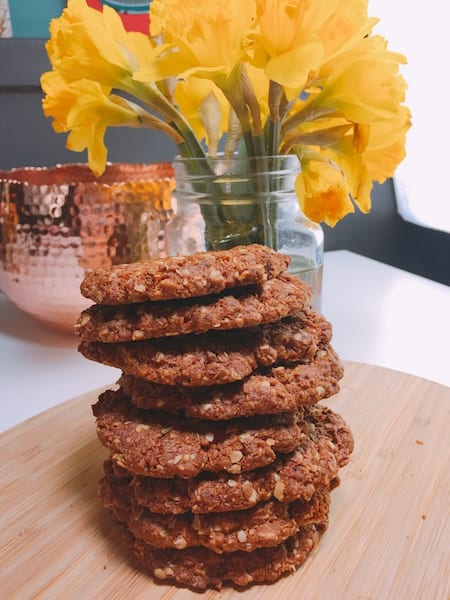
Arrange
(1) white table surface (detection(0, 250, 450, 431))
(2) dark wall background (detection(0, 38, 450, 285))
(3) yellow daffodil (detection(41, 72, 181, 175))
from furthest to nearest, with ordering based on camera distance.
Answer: (2) dark wall background (detection(0, 38, 450, 285)), (1) white table surface (detection(0, 250, 450, 431)), (3) yellow daffodil (detection(41, 72, 181, 175))

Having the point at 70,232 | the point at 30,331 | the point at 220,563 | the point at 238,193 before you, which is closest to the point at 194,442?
the point at 220,563

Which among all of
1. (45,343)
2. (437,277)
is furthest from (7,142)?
(437,277)

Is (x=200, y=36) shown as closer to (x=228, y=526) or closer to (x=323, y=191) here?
(x=323, y=191)

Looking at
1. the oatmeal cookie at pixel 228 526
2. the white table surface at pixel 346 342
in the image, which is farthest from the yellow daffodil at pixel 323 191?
the white table surface at pixel 346 342

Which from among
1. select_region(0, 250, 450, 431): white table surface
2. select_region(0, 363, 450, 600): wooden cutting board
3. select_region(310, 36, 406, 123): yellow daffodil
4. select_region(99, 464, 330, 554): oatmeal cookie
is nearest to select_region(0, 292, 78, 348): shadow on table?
select_region(0, 250, 450, 431): white table surface

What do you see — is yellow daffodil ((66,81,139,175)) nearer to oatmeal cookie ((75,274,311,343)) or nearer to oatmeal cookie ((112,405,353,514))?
oatmeal cookie ((75,274,311,343))

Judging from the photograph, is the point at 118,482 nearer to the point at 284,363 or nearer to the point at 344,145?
the point at 284,363
